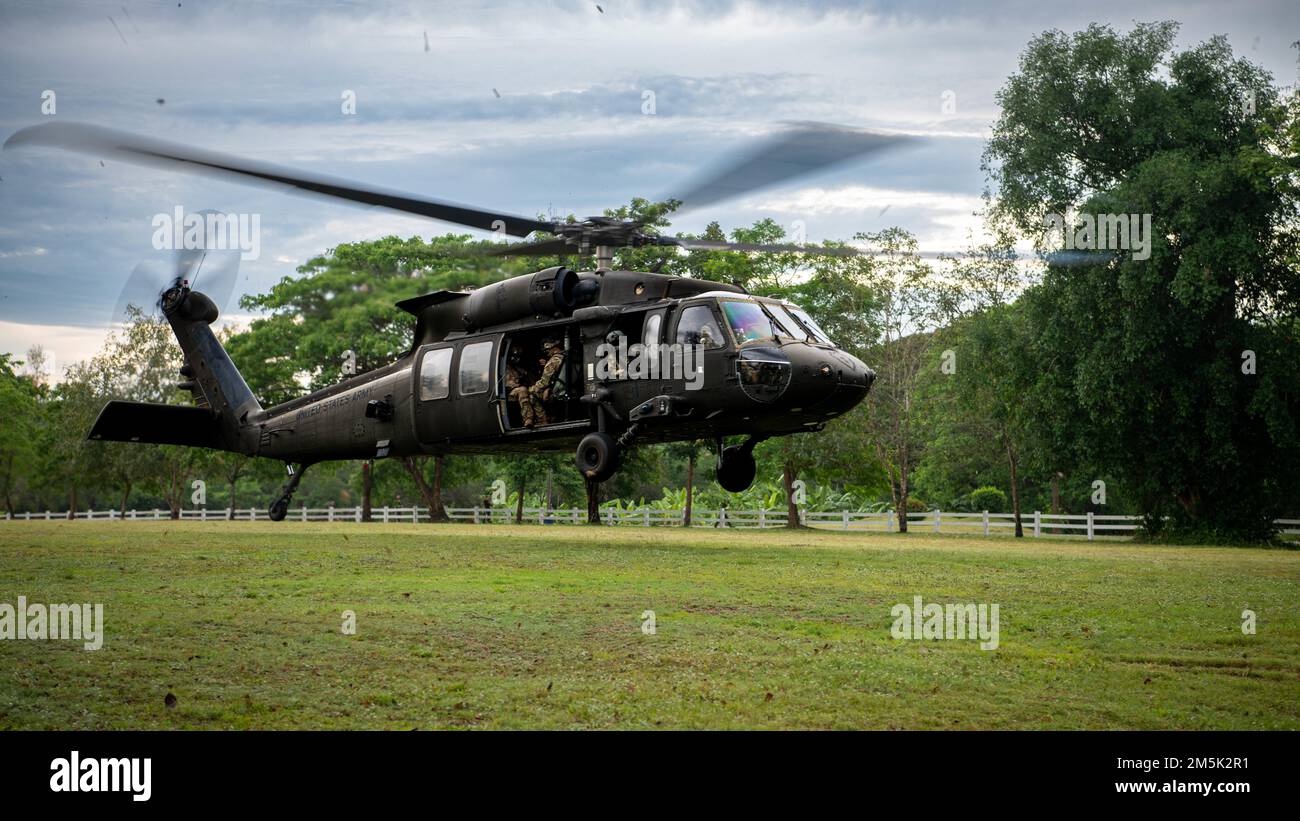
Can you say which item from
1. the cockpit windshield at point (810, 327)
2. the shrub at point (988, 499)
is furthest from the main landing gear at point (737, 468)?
the shrub at point (988, 499)

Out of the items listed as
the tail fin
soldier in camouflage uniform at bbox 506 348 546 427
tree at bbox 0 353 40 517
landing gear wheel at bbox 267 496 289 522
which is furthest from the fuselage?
tree at bbox 0 353 40 517

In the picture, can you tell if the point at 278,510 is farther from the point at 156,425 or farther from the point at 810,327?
the point at 810,327

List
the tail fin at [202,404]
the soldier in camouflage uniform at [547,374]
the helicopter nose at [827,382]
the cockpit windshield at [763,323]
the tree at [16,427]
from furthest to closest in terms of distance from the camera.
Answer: the tree at [16,427] → the tail fin at [202,404] → the soldier in camouflage uniform at [547,374] → the cockpit windshield at [763,323] → the helicopter nose at [827,382]

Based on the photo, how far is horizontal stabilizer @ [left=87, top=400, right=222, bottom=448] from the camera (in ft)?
83.9

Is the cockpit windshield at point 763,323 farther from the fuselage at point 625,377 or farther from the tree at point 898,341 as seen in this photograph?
the tree at point 898,341

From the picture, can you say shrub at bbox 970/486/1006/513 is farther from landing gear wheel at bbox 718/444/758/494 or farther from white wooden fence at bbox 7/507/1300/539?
landing gear wheel at bbox 718/444/758/494

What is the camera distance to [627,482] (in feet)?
219

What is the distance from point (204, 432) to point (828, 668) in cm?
2243

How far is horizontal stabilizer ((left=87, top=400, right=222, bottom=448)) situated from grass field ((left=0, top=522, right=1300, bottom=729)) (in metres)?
8.29

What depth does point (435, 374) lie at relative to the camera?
23.3m

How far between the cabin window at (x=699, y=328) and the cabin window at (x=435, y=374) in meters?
5.66

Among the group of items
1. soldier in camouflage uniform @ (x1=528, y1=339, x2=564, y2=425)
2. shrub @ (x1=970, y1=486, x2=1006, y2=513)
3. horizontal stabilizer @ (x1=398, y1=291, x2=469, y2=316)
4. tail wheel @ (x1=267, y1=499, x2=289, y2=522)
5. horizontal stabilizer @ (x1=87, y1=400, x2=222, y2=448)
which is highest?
horizontal stabilizer @ (x1=398, y1=291, x2=469, y2=316)

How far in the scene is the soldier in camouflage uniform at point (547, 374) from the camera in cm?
2198

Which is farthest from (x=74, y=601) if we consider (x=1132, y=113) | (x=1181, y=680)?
(x=1132, y=113)
